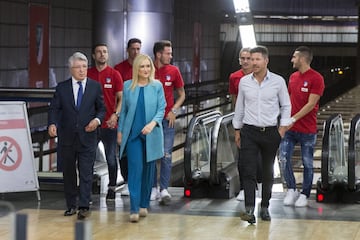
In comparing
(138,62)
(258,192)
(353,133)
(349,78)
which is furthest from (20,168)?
(349,78)

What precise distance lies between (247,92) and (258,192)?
2.45 metres

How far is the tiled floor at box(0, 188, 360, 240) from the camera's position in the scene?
709 centimetres

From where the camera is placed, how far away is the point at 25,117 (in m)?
8.96

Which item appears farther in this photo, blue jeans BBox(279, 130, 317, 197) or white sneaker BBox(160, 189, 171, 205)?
white sneaker BBox(160, 189, 171, 205)

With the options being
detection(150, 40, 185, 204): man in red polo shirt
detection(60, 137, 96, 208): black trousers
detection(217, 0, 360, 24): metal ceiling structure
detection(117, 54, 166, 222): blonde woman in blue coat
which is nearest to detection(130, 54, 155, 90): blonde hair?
detection(117, 54, 166, 222): blonde woman in blue coat

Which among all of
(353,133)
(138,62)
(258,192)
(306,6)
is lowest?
Result: (258,192)

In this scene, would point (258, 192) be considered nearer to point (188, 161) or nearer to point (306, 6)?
point (188, 161)

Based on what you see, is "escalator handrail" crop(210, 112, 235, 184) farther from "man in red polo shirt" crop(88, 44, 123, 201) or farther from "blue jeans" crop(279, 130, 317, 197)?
"man in red polo shirt" crop(88, 44, 123, 201)

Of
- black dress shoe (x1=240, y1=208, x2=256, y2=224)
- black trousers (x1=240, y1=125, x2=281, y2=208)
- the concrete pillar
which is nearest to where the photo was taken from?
black dress shoe (x1=240, y1=208, x2=256, y2=224)

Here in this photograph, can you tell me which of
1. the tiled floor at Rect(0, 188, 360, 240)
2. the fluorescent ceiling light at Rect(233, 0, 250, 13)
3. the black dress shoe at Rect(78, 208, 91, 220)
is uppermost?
the fluorescent ceiling light at Rect(233, 0, 250, 13)

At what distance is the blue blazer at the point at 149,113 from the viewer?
7.69m

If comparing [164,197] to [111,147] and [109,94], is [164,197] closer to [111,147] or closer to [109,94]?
[111,147]

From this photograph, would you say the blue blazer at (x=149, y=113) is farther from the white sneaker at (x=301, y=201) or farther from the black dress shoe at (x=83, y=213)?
the white sneaker at (x=301, y=201)

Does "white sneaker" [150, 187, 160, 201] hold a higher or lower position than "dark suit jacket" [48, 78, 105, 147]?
lower
